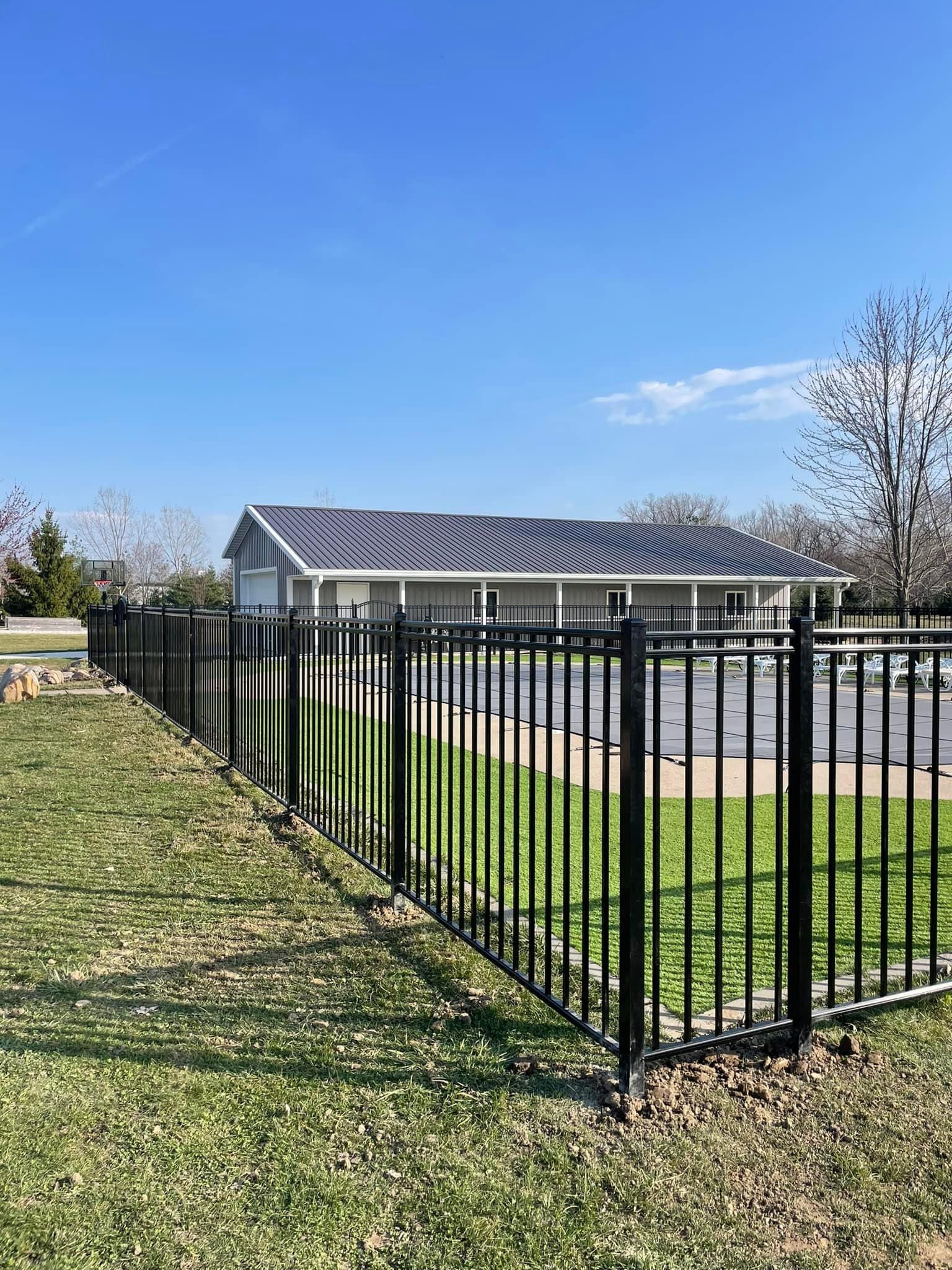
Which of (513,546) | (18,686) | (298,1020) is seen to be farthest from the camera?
(513,546)

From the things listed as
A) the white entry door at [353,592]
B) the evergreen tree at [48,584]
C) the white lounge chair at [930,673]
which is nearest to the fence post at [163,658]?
the white lounge chair at [930,673]

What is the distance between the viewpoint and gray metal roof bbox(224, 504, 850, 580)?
25953mm

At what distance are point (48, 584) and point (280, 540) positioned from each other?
23.9 meters

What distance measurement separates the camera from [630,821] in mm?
2389

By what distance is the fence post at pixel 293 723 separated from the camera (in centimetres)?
566

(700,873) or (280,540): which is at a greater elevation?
(280,540)

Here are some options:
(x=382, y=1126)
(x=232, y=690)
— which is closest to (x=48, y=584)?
(x=232, y=690)

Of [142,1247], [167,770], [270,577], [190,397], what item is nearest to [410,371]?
[270,577]

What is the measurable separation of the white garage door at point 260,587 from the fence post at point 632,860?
24.0 metres

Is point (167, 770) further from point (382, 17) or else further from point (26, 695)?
point (382, 17)

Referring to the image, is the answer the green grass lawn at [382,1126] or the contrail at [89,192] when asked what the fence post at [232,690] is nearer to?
the green grass lawn at [382,1126]

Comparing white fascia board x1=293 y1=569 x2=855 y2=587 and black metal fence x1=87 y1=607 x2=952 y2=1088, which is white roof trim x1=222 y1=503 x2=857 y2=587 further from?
black metal fence x1=87 y1=607 x2=952 y2=1088

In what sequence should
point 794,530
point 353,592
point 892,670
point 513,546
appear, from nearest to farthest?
point 892,670 → point 353,592 → point 513,546 → point 794,530

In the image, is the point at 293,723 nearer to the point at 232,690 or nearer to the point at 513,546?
the point at 232,690
